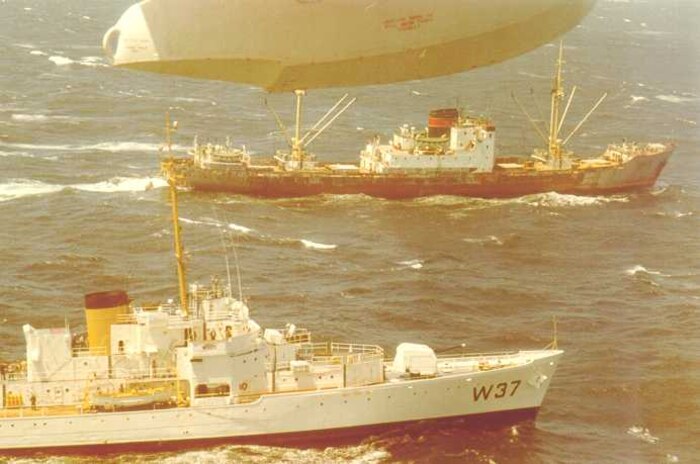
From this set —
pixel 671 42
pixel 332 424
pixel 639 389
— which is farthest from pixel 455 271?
pixel 671 42

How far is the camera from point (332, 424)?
3362cm

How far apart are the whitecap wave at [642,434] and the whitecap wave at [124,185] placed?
3726cm

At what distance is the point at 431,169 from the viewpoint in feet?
230

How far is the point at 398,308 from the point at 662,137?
1956 inches

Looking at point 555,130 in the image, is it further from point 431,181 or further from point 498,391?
point 498,391

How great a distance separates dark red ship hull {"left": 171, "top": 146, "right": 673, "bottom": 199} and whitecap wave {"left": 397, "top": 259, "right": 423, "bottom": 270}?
15623mm

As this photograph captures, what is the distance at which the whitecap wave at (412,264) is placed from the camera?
52062 millimetres

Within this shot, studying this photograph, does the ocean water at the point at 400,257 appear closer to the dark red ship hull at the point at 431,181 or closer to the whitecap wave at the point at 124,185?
the whitecap wave at the point at 124,185

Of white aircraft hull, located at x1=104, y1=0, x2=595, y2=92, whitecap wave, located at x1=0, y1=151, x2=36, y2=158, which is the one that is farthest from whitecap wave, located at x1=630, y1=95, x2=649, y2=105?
white aircraft hull, located at x1=104, y1=0, x2=595, y2=92

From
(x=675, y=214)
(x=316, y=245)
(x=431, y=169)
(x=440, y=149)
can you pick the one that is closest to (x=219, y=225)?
(x=316, y=245)

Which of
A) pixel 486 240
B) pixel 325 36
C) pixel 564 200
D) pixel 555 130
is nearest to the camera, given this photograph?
pixel 325 36

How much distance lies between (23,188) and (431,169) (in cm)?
2383

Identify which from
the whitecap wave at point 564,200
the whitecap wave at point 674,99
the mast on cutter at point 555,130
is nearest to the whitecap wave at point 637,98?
the whitecap wave at point 674,99

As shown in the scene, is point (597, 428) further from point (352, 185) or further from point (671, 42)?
point (671, 42)
